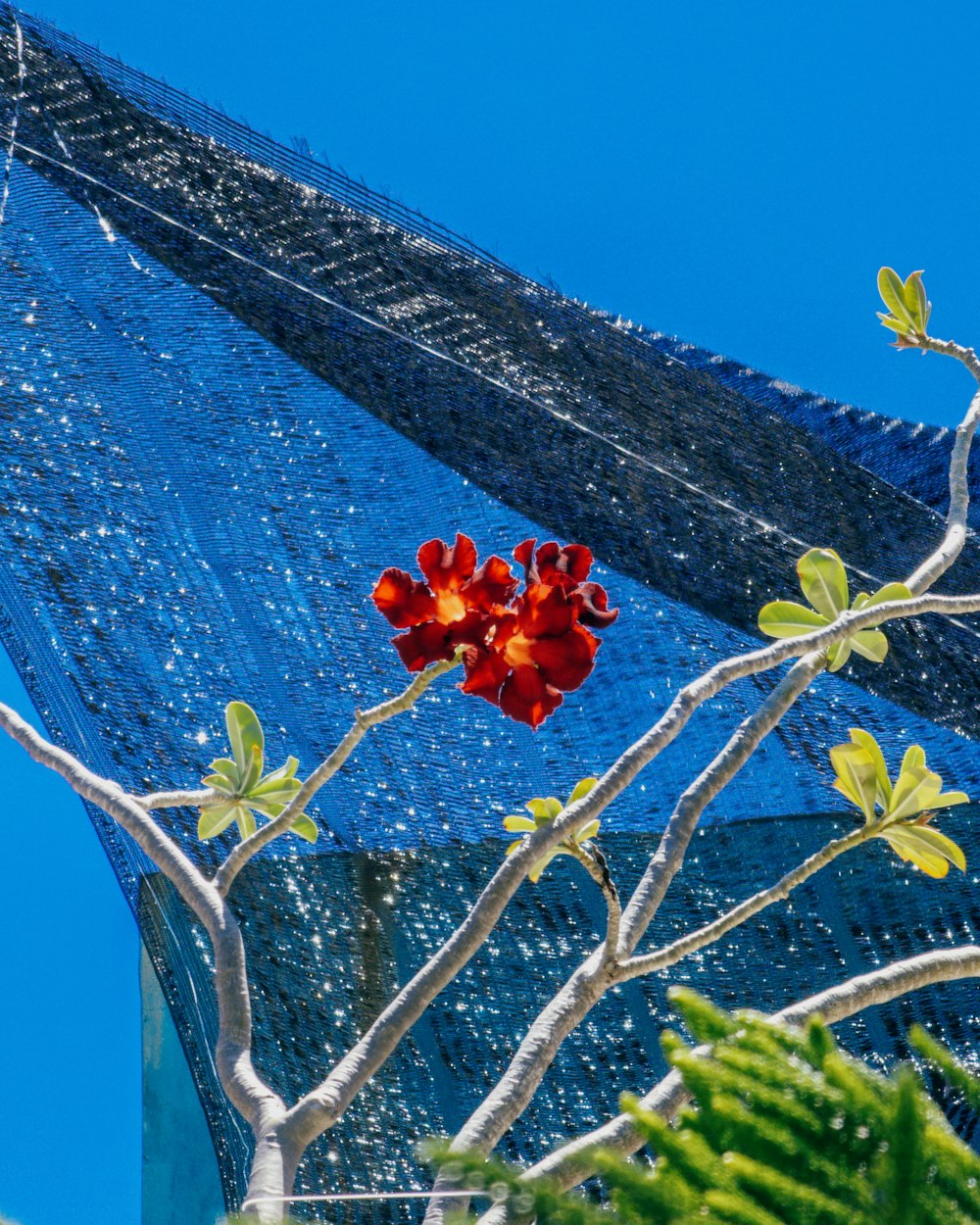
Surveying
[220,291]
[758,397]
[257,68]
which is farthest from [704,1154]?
[257,68]

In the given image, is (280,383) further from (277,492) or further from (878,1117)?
(878,1117)

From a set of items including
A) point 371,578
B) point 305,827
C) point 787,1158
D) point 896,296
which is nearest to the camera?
point 787,1158

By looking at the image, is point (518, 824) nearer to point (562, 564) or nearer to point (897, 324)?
point (562, 564)

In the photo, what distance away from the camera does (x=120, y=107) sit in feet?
5.37

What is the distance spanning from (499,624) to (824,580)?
207 millimetres

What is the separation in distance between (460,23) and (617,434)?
4209 millimetres

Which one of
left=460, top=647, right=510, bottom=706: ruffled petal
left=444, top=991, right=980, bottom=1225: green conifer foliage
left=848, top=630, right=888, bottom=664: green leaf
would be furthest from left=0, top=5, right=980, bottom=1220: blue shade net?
left=444, top=991, right=980, bottom=1225: green conifer foliage

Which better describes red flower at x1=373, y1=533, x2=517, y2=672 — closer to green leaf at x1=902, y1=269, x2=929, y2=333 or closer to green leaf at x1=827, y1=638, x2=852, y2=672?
green leaf at x1=827, y1=638, x2=852, y2=672

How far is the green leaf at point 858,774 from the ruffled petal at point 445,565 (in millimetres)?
211

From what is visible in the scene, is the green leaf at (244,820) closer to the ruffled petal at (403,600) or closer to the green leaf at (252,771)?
the green leaf at (252,771)

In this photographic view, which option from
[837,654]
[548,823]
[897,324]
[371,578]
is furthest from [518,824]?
[371,578]

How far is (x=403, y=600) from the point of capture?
0.67 meters

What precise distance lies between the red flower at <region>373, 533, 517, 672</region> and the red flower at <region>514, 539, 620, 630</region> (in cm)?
1

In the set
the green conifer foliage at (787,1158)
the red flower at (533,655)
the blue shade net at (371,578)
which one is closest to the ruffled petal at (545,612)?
the red flower at (533,655)
